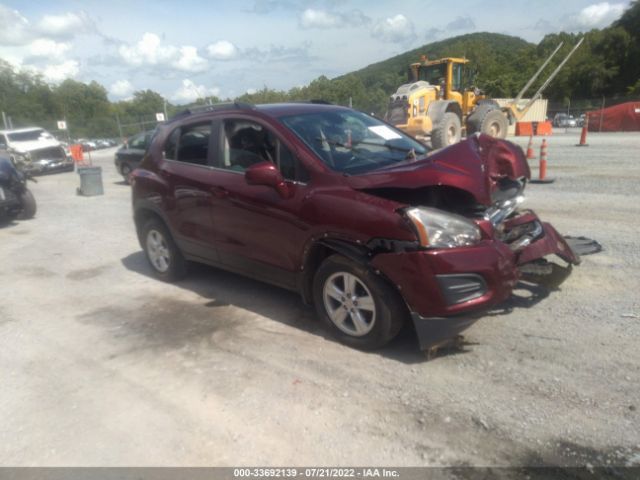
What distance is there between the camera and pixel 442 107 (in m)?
15.9

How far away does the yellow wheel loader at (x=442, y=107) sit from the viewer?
15600mm

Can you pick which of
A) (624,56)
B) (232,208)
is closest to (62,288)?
(232,208)

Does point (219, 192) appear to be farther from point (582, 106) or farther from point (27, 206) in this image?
point (582, 106)

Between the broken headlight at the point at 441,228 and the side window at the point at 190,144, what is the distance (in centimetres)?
246

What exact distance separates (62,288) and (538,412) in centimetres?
530

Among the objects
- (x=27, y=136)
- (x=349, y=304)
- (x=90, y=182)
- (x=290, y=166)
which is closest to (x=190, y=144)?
(x=290, y=166)

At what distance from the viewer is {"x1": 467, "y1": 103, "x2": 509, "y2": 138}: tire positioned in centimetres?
1678

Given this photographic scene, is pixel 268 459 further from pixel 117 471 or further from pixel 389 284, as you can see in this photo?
pixel 389 284

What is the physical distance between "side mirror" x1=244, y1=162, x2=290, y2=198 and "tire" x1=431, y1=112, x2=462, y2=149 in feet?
40.1

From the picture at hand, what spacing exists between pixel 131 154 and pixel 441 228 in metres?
13.1

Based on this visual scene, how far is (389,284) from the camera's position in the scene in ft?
11.6

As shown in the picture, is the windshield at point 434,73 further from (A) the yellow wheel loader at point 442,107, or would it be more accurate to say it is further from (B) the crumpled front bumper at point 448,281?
(B) the crumpled front bumper at point 448,281

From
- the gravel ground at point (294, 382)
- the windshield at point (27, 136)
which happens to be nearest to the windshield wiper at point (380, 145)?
the gravel ground at point (294, 382)

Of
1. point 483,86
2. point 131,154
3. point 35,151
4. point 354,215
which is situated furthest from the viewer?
point 483,86
